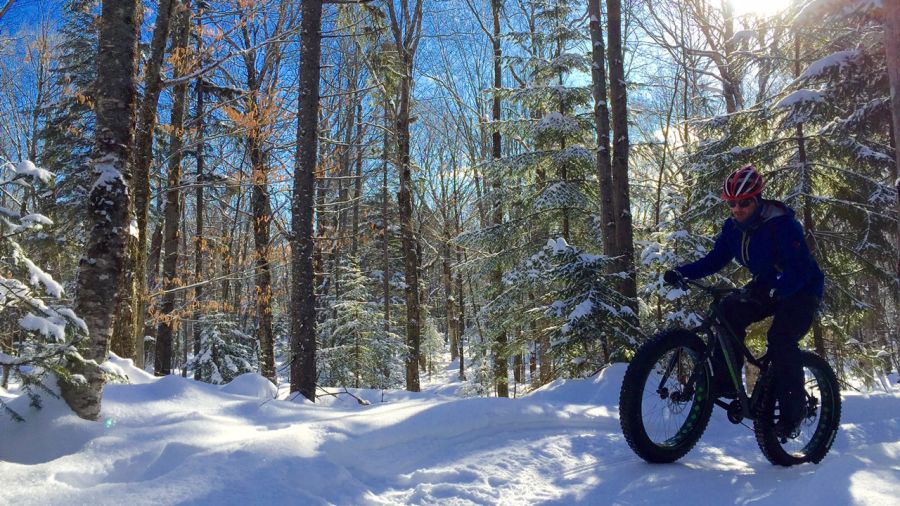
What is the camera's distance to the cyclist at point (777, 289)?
10.0 feet

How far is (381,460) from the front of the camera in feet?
9.90

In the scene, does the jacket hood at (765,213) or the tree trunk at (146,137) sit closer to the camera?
the jacket hood at (765,213)

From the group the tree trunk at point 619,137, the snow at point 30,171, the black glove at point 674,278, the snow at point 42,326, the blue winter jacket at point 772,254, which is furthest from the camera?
the tree trunk at point 619,137

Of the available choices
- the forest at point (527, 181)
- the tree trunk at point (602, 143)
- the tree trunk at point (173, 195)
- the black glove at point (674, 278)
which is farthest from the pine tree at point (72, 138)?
the black glove at point (674, 278)

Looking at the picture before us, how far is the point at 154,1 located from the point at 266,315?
7.61 metres

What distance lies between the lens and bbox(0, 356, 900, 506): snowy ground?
7.65ft

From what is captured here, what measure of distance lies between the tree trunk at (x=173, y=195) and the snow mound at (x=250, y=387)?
4442 mm

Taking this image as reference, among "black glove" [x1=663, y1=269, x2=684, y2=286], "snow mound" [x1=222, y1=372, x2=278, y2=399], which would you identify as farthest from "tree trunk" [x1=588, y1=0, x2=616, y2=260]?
"snow mound" [x1=222, y1=372, x2=278, y2=399]

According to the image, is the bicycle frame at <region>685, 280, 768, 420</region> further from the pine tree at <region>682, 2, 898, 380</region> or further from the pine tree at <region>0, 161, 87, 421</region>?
the pine tree at <region>682, 2, 898, 380</region>

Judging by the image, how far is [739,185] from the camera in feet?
10.4

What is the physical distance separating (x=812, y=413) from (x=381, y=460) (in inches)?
111

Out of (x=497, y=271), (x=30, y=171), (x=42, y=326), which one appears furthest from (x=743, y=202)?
(x=497, y=271)

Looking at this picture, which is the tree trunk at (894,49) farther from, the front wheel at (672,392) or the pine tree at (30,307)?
the pine tree at (30,307)

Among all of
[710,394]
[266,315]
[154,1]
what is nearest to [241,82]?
[154,1]
